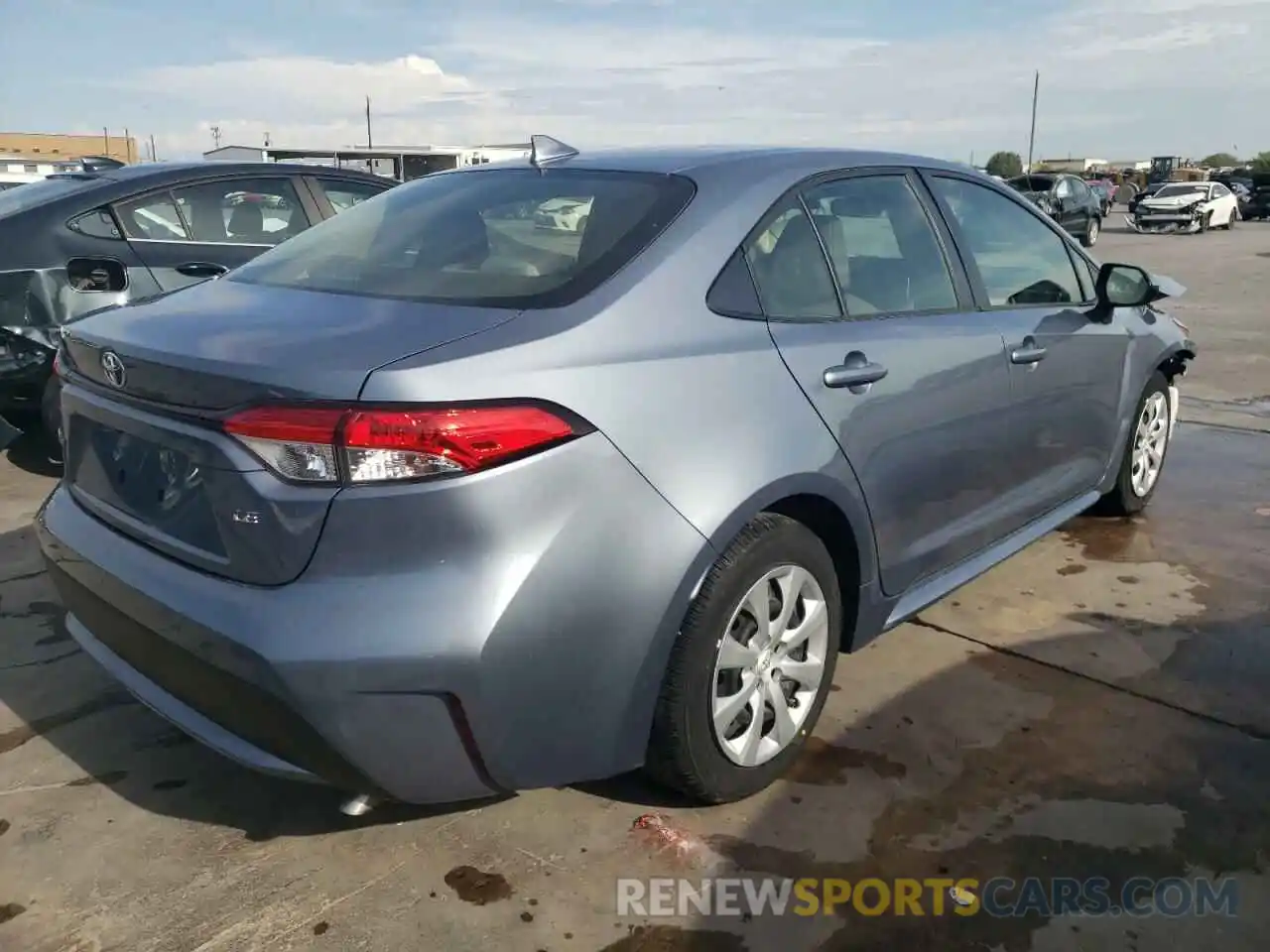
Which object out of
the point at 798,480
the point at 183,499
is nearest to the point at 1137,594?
the point at 798,480

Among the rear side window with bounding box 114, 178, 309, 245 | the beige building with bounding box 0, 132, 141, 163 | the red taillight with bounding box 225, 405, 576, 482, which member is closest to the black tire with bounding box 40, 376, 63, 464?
the rear side window with bounding box 114, 178, 309, 245

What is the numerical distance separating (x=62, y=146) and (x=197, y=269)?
78022 mm

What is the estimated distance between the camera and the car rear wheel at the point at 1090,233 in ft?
77.4

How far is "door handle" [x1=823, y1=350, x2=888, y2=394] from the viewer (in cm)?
264

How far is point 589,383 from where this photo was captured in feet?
6.91

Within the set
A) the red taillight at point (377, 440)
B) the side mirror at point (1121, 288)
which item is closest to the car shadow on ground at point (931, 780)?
the red taillight at point (377, 440)

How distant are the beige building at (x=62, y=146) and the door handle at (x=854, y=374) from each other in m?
72.0

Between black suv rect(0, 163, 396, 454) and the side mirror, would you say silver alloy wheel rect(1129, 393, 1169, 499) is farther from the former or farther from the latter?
black suv rect(0, 163, 396, 454)

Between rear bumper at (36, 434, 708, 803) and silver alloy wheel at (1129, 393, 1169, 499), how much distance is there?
3.18 m

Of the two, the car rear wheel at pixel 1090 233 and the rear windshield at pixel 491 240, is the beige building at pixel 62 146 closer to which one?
the car rear wheel at pixel 1090 233

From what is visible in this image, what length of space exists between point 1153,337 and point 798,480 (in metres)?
2.76

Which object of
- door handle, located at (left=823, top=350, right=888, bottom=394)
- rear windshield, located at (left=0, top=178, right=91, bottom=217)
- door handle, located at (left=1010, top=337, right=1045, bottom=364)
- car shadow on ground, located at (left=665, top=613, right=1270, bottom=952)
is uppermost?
rear windshield, located at (left=0, top=178, right=91, bottom=217)

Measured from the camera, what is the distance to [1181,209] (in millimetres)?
29641

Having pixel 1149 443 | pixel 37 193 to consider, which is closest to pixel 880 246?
pixel 1149 443
